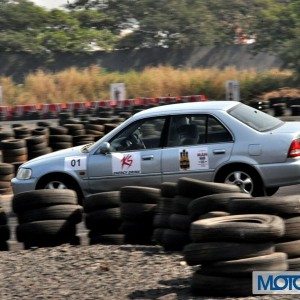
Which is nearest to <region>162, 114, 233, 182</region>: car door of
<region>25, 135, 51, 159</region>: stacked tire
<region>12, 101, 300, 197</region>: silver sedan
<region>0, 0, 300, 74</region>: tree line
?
<region>12, 101, 300, 197</region>: silver sedan

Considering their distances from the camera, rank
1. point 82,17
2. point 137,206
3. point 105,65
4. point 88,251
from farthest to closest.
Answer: point 82,17, point 105,65, point 137,206, point 88,251

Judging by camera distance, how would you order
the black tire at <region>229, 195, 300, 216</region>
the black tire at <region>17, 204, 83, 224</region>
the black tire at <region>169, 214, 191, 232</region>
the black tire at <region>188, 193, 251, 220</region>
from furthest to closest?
1. the black tire at <region>17, 204, 83, 224</region>
2. the black tire at <region>169, 214, 191, 232</region>
3. the black tire at <region>188, 193, 251, 220</region>
4. the black tire at <region>229, 195, 300, 216</region>

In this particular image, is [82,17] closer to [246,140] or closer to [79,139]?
[79,139]

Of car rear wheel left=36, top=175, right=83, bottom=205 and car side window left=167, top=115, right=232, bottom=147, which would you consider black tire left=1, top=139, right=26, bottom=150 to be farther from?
car side window left=167, top=115, right=232, bottom=147

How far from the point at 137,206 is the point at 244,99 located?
35.4m

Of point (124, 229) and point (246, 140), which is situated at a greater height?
point (246, 140)

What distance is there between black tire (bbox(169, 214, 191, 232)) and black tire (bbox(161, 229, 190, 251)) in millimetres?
42

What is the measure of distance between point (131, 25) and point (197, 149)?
5973cm

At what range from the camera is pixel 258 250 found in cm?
671

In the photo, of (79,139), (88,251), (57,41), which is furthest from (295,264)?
(57,41)

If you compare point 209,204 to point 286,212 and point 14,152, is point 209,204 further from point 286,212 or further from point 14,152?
point 14,152

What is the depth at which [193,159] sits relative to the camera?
1178 centimetres

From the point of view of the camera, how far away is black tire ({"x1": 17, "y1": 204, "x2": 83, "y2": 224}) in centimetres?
962

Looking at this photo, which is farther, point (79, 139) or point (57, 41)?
point (57, 41)
